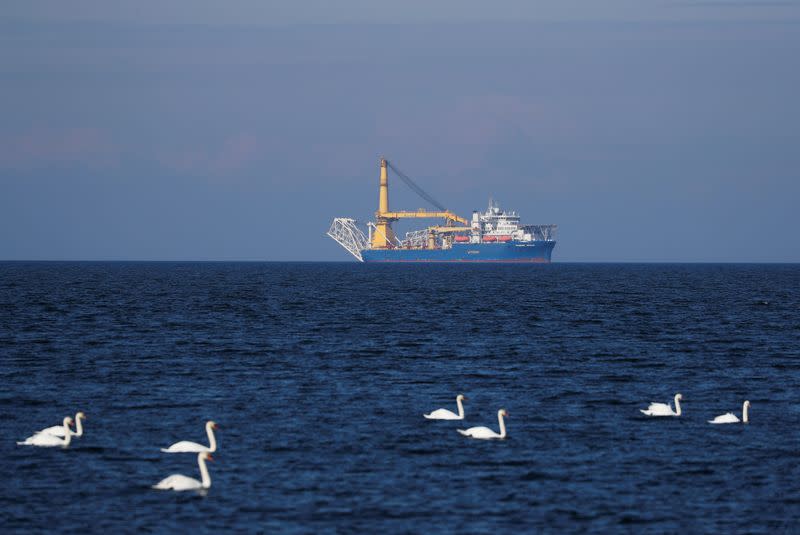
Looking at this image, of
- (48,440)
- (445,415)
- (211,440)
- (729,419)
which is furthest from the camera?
(445,415)

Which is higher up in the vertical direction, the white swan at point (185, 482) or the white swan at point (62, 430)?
the white swan at point (62, 430)

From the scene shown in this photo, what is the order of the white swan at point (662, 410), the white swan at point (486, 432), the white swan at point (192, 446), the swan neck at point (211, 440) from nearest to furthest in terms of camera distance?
the swan neck at point (211, 440)
the white swan at point (192, 446)
the white swan at point (486, 432)
the white swan at point (662, 410)

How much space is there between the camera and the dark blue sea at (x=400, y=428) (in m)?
23.1

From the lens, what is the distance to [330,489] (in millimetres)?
24828

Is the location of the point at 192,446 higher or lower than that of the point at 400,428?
higher

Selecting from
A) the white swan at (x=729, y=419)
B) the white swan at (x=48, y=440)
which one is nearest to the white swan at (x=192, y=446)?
the white swan at (x=48, y=440)

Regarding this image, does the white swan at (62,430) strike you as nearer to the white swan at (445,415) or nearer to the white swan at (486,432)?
the white swan at (445,415)

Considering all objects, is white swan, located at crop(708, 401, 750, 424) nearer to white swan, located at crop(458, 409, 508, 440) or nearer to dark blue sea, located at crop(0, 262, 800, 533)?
dark blue sea, located at crop(0, 262, 800, 533)

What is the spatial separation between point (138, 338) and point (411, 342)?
13.6 meters

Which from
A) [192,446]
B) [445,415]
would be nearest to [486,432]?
[445,415]

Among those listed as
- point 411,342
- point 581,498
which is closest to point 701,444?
point 581,498

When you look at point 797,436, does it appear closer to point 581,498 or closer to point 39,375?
point 581,498

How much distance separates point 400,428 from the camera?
3209 cm

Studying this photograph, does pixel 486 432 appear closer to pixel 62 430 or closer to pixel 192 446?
pixel 192 446
